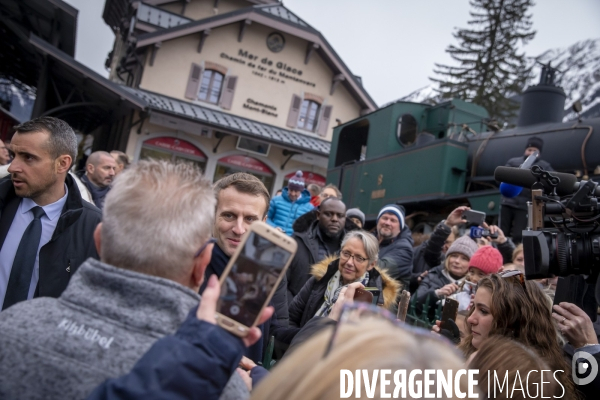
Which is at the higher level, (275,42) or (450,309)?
(275,42)

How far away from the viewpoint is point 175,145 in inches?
688

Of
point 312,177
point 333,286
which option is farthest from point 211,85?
point 333,286

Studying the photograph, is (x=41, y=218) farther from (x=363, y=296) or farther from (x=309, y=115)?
(x=309, y=115)

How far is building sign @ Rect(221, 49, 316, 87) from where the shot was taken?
18812 millimetres

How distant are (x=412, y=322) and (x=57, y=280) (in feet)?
9.48

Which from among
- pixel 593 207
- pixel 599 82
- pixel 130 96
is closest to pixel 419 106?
pixel 130 96

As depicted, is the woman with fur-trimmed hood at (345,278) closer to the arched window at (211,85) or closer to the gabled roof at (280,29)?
the gabled roof at (280,29)

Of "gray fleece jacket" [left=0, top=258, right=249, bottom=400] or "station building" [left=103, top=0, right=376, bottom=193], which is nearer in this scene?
"gray fleece jacket" [left=0, top=258, right=249, bottom=400]

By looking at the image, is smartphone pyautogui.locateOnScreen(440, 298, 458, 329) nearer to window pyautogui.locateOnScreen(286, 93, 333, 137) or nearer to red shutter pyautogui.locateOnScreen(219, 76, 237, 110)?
red shutter pyautogui.locateOnScreen(219, 76, 237, 110)

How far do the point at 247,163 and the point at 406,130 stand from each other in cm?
814

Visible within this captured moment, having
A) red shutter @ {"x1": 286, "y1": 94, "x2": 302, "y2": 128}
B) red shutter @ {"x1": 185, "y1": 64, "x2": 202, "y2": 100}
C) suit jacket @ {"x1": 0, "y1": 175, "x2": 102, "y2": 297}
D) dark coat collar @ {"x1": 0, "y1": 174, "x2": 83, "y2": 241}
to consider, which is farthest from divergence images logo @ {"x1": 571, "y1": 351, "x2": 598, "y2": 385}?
red shutter @ {"x1": 286, "y1": 94, "x2": 302, "y2": 128}

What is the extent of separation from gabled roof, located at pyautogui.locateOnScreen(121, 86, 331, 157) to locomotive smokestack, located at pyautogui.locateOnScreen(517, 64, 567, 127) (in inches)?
352

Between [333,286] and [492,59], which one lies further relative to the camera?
[492,59]

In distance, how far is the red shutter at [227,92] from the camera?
1833cm
